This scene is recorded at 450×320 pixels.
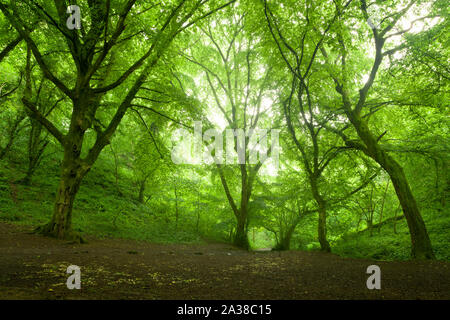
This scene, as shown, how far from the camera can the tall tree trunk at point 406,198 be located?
6.52 m

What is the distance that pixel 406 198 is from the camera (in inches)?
272

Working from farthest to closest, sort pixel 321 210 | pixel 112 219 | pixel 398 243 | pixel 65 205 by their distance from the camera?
1. pixel 112 219
2. pixel 398 243
3. pixel 321 210
4. pixel 65 205

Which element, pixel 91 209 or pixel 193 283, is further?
pixel 91 209

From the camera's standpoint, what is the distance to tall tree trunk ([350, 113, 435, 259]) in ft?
21.4

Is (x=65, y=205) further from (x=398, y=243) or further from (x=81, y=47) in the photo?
(x=398, y=243)

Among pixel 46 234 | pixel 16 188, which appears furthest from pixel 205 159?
pixel 16 188

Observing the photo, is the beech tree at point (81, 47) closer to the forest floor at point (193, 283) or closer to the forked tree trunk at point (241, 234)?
the forest floor at point (193, 283)

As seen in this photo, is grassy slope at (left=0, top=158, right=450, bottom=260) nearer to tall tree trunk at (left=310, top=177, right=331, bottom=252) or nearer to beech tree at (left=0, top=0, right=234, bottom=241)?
tall tree trunk at (left=310, top=177, right=331, bottom=252)

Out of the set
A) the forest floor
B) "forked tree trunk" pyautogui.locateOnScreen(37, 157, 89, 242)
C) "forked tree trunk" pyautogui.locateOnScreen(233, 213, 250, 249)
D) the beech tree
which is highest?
the beech tree

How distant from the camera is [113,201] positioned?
1209 cm

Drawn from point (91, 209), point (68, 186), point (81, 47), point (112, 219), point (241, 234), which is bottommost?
point (241, 234)

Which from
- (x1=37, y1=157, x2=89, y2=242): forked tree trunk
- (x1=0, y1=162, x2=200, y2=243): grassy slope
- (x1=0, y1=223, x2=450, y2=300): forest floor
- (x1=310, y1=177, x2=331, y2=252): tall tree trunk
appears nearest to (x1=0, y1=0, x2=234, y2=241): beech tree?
(x1=37, y1=157, x2=89, y2=242): forked tree trunk

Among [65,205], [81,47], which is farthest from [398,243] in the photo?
[81,47]
